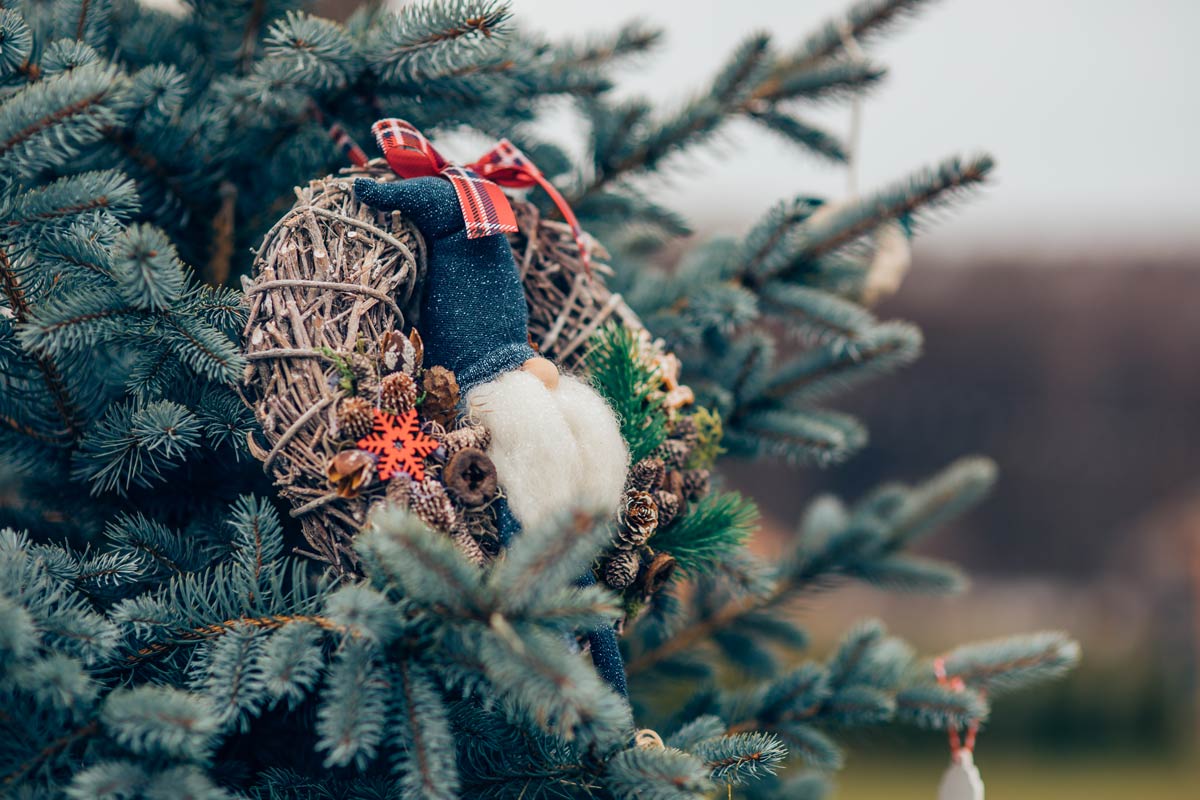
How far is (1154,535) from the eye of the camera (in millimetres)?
5227

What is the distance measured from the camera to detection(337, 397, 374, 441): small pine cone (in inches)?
31.5

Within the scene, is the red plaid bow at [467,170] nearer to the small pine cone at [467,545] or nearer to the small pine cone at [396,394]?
the small pine cone at [396,394]

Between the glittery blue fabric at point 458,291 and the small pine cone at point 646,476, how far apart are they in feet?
0.54

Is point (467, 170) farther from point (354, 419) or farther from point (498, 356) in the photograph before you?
point (354, 419)

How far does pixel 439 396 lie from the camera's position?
2.81 feet

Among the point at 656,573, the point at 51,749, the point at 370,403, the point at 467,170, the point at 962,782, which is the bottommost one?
the point at 962,782

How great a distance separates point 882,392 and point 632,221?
5.31 m

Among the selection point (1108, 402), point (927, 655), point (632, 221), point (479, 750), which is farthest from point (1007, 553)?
point (479, 750)

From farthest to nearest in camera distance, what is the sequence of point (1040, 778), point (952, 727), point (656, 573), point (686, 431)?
point (1040, 778) → point (952, 727) → point (686, 431) → point (656, 573)

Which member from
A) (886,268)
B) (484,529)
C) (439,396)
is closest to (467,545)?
(484,529)

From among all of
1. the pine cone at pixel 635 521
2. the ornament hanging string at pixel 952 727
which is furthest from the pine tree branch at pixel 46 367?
the ornament hanging string at pixel 952 727

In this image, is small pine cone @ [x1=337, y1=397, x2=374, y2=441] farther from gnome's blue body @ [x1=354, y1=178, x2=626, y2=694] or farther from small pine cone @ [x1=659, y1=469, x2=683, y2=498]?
small pine cone @ [x1=659, y1=469, x2=683, y2=498]

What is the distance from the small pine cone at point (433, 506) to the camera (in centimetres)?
79

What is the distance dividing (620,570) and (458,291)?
1.11 feet
